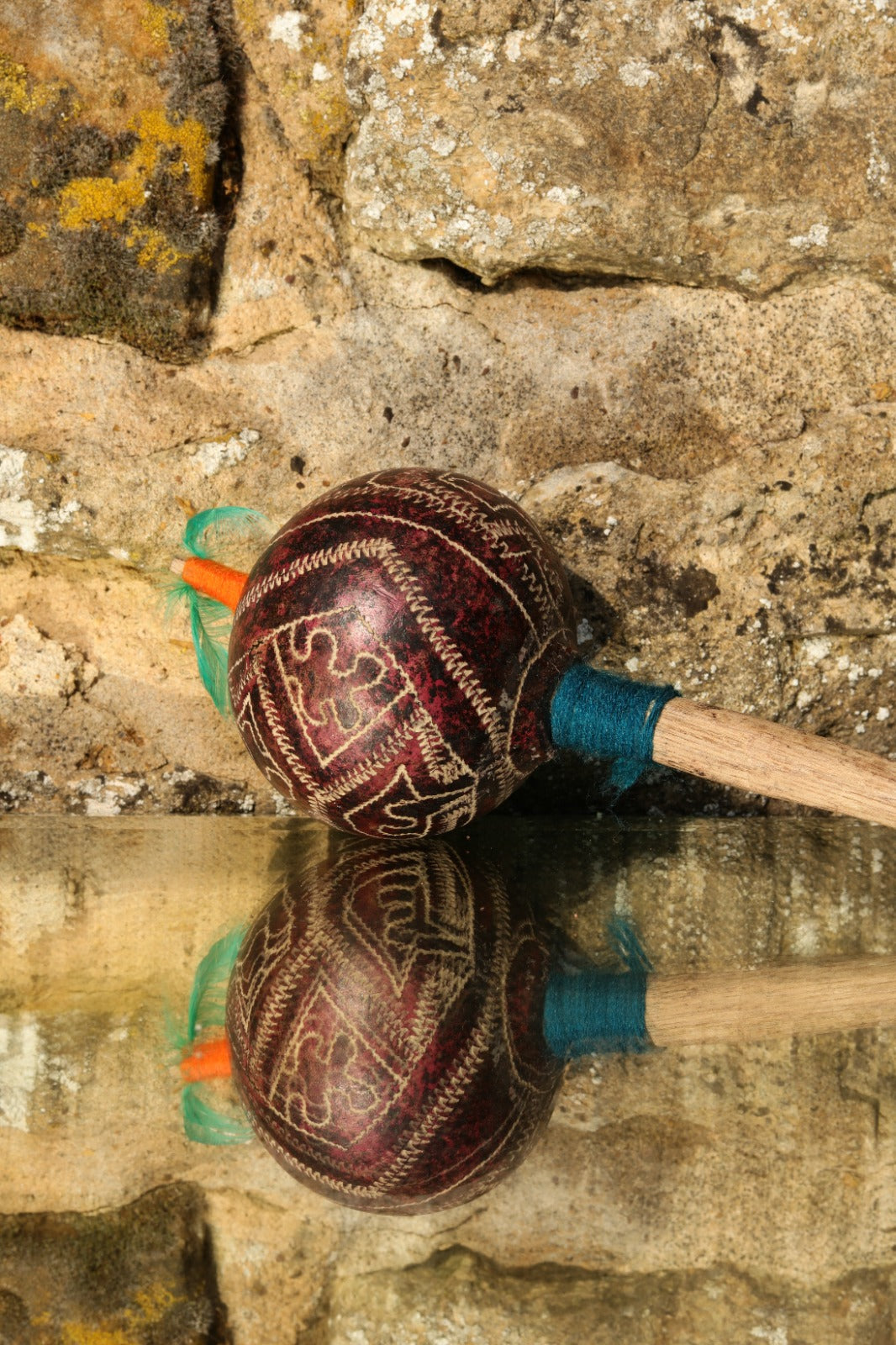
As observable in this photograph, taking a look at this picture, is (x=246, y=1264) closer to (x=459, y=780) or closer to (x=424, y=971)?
(x=424, y=971)

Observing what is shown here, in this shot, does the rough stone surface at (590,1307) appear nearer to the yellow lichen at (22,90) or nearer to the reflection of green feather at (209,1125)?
the reflection of green feather at (209,1125)

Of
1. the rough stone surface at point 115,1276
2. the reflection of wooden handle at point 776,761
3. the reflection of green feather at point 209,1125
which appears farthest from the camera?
the reflection of wooden handle at point 776,761

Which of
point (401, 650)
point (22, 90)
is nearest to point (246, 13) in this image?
point (22, 90)

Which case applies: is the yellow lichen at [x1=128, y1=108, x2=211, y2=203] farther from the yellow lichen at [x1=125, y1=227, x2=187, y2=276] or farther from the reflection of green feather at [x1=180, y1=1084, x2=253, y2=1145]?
the reflection of green feather at [x1=180, y1=1084, x2=253, y2=1145]

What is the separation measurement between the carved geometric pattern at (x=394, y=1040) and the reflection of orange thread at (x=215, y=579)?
0.57 m

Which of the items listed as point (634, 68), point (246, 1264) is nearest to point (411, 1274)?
point (246, 1264)

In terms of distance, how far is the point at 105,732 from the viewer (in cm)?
258

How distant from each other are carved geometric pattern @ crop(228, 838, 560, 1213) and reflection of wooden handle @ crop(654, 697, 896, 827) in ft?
1.37

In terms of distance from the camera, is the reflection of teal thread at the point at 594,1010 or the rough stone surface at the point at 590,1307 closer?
the rough stone surface at the point at 590,1307

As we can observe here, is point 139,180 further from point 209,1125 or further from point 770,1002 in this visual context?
point 770,1002

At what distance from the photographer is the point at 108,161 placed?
2.27 meters

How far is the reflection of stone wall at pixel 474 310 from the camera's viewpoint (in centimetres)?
224

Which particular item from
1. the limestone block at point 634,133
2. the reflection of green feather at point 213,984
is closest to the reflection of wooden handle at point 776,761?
the reflection of green feather at point 213,984

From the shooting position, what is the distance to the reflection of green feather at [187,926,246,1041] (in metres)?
1.99
